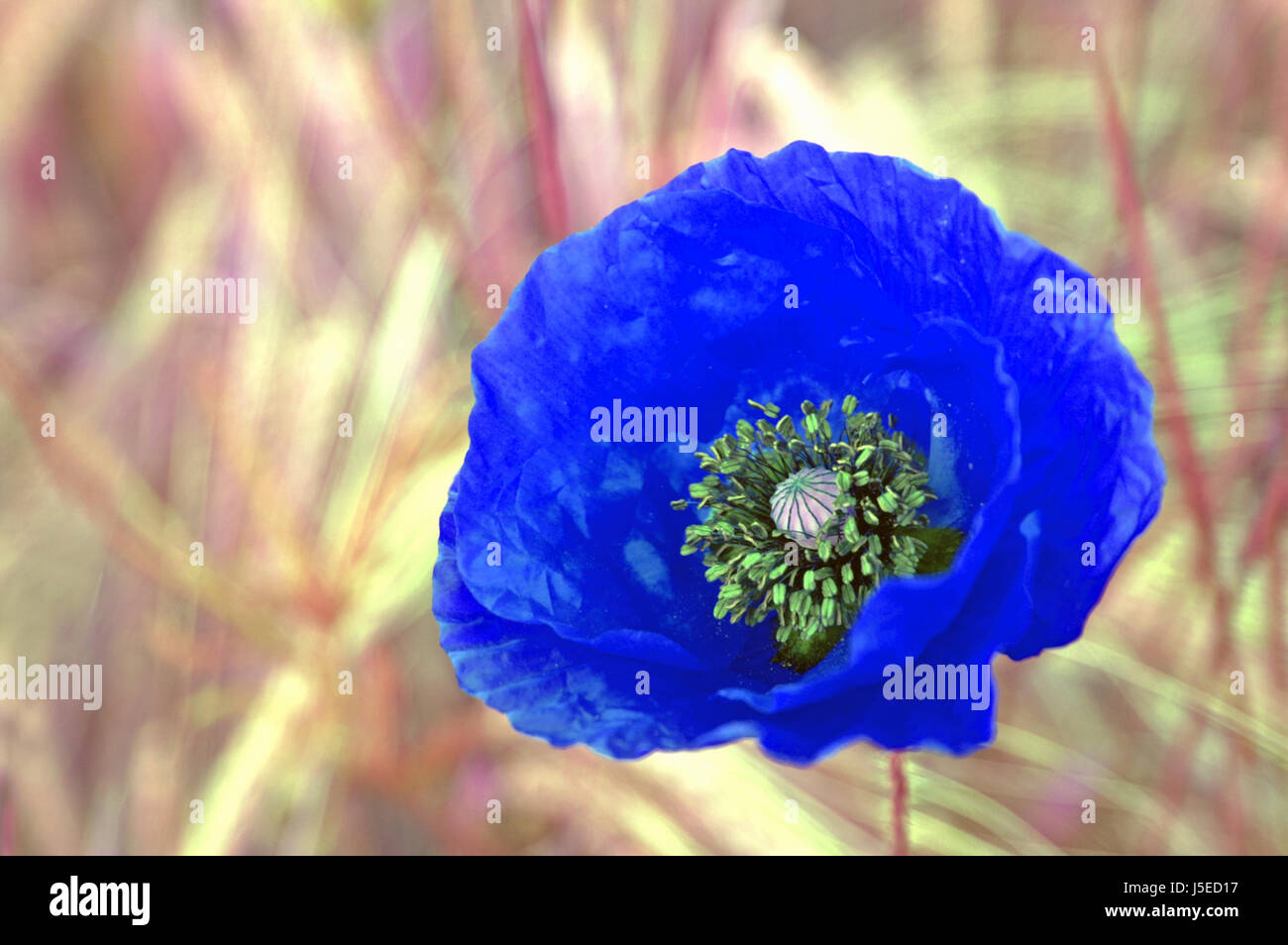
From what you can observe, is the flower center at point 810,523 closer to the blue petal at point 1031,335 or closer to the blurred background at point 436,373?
the blue petal at point 1031,335

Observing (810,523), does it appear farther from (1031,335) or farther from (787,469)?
(1031,335)

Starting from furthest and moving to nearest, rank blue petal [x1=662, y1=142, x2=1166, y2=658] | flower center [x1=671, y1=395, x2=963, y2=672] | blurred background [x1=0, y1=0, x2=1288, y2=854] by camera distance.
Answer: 1. blurred background [x1=0, y1=0, x2=1288, y2=854]
2. flower center [x1=671, y1=395, x2=963, y2=672]
3. blue petal [x1=662, y1=142, x2=1166, y2=658]

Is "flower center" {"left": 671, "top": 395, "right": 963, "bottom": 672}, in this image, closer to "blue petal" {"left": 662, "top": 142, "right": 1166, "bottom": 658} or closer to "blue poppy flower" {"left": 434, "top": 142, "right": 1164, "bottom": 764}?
"blue poppy flower" {"left": 434, "top": 142, "right": 1164, "bottom": 764}

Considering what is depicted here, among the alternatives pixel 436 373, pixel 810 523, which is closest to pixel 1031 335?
pixel 810 523

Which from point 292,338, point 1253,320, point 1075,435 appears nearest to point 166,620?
point 292,338

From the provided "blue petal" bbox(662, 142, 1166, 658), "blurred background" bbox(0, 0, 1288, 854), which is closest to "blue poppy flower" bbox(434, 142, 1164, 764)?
"blue petal" bbox(662, 142, 1166, 658)

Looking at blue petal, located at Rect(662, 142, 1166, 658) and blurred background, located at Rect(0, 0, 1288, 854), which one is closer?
blue petal, located at Rect(662, 142, 1166, 658)

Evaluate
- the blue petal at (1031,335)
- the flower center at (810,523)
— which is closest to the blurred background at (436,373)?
the flower center at (810,523)
